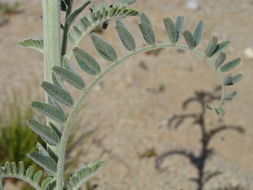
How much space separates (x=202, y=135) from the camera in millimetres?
2785

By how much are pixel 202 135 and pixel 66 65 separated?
1.95 m

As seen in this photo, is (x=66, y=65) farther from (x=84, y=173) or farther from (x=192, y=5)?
(x=192, y=5)

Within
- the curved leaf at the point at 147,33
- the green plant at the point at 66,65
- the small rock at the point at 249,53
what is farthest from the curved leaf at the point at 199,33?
the small rock at the point at 249,53

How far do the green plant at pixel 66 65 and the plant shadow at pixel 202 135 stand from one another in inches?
50.4

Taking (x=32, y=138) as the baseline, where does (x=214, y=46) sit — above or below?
below

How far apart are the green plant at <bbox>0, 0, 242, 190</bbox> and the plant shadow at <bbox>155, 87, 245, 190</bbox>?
128 centimetres

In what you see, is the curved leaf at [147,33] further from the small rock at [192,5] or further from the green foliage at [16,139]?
the small rock at [192,5]

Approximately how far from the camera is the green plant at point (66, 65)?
96 centimetres

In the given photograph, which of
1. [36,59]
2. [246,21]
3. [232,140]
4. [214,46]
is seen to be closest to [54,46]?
[214,46]

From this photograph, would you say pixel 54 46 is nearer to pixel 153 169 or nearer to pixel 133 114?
pixel 153 169

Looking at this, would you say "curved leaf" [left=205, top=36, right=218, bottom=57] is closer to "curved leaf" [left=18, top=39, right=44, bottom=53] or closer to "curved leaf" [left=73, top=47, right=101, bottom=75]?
"curved leaf" [left=73, top=47, right=101, bottom=75]

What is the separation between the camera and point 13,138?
2348mm

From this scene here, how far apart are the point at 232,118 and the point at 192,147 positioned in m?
0.48

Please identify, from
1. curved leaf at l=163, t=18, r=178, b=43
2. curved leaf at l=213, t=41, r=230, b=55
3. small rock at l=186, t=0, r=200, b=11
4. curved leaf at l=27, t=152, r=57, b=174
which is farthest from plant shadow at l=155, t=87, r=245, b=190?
small rock at l=186, t=0, r=200, b=11
